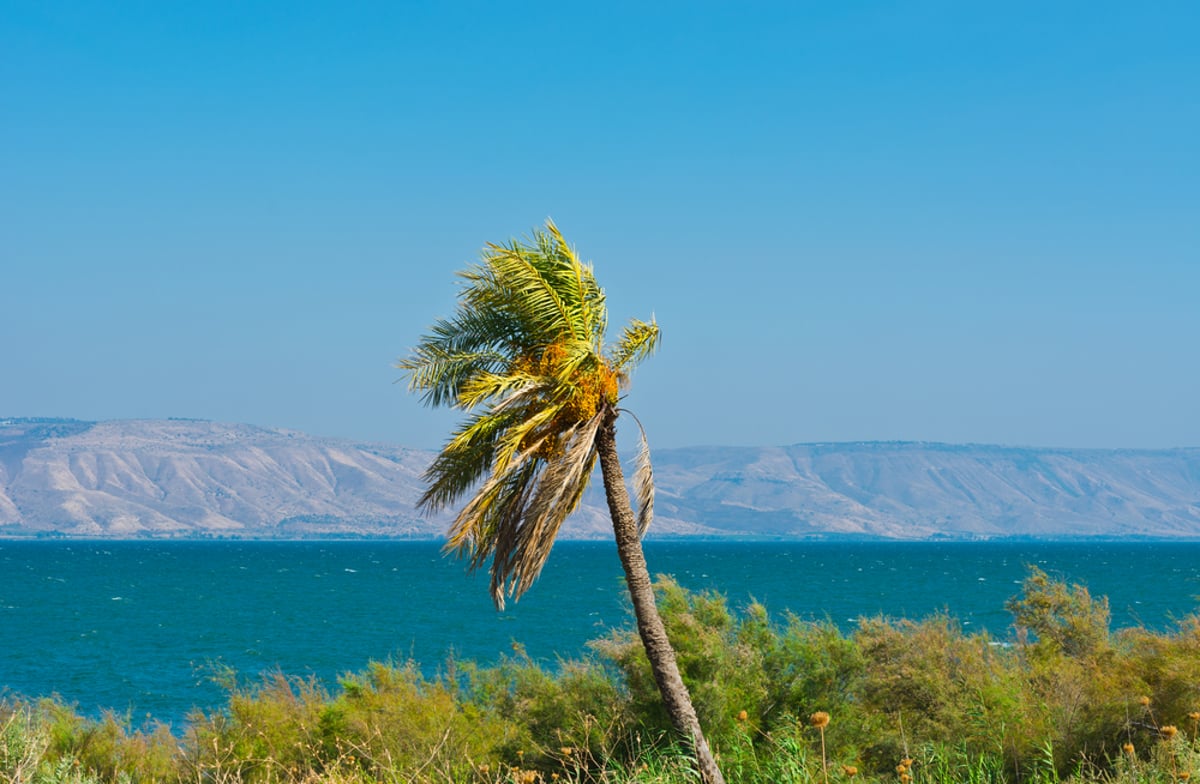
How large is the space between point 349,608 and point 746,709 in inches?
2947

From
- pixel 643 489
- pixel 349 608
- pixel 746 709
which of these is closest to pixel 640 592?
pixel 643 489

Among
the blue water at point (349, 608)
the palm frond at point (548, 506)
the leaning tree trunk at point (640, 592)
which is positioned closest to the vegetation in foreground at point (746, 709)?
the leaning tree trunk at point (640, 592)

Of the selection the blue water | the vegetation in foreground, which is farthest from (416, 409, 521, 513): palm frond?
the blue water

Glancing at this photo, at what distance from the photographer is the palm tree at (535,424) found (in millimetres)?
16484

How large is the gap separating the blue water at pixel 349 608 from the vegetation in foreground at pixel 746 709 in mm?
5249

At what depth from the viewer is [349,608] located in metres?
93.4

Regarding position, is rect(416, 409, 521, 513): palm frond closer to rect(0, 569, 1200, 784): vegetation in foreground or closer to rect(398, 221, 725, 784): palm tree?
rect(398, 221, 725, 784): palm tree

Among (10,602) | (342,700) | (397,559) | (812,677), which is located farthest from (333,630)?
(397,559)

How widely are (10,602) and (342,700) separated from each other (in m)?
81.9

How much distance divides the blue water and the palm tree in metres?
12.7

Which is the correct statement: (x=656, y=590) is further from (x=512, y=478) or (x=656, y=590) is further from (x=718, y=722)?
(x=512, y=478)

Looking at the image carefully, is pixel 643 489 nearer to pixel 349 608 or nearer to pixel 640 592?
pixel 640 592

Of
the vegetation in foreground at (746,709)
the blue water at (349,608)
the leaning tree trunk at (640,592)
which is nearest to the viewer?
the leaning tree trunk at (640,592)

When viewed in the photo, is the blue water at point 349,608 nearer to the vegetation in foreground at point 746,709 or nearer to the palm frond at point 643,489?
the vegetation in foreground at point 746,709
